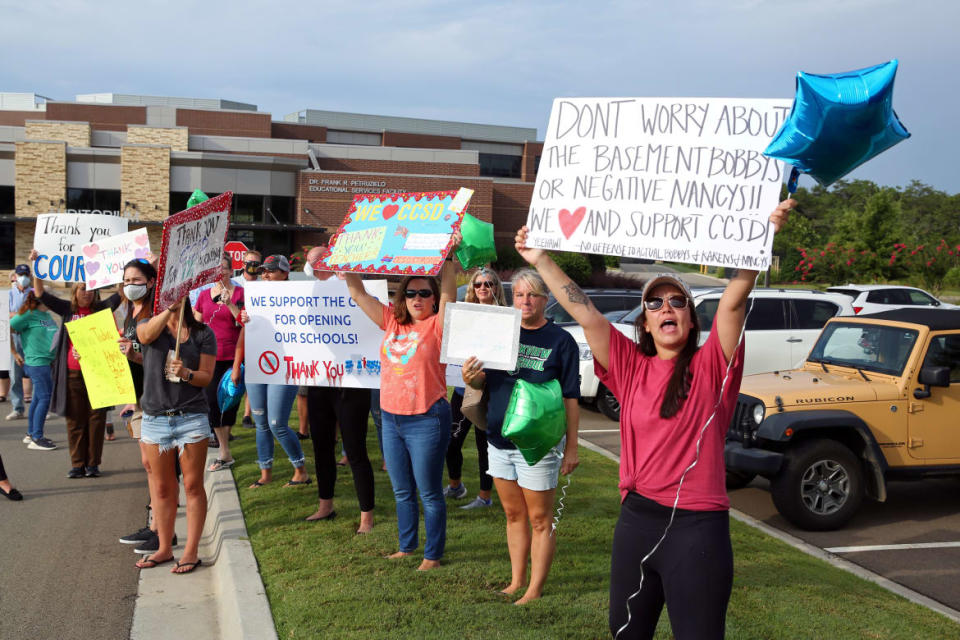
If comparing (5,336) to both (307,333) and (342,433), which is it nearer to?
(307,333)

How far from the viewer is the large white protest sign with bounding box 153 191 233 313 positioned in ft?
17.1

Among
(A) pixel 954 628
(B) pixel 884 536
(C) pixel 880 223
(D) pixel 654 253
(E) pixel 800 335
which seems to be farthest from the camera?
(C) pixel 880 223

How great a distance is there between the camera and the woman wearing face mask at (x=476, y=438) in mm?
5301

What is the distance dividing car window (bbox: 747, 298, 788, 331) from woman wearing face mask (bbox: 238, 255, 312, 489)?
7.39 m

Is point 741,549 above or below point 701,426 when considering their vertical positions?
below

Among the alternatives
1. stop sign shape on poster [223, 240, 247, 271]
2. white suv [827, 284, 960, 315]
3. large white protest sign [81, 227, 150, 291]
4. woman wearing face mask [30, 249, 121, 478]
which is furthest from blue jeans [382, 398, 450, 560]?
white suv [827, 284, 960, 315]

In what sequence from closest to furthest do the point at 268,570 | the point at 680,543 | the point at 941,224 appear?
1. the point at 680,543
2. the point at 268,570
3. the point at 941,224

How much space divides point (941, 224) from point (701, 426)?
87471 mm

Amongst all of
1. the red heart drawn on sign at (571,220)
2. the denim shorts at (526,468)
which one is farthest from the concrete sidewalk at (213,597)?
the red heart drawn on sign at (571,220)

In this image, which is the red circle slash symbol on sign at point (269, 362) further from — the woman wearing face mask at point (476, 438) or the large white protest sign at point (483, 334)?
the large white protest sign at point (483, 334)

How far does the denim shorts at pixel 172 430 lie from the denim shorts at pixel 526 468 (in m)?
2.06

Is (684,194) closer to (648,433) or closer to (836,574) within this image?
(648,433)

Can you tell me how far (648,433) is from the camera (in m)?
3.01

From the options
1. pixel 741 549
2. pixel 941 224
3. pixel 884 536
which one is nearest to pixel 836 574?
pixel 741 549
